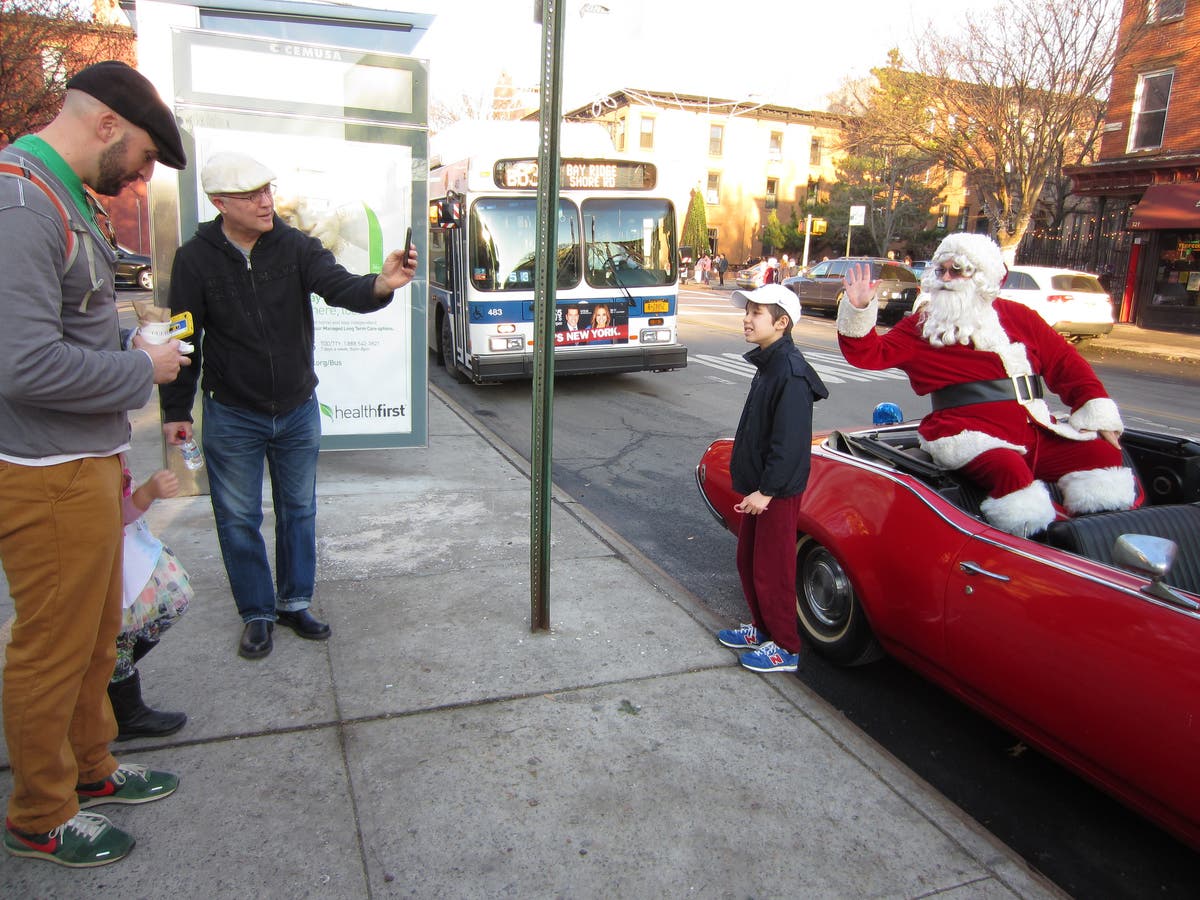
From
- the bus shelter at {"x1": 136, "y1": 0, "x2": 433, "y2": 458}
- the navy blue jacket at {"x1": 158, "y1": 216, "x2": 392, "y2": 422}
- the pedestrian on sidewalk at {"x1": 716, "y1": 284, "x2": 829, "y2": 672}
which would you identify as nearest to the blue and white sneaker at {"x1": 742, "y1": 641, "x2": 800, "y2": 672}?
the pedestrian on sidewalk at {"x1": 716, "y1": 284, "x2": 829, "y2": 672}

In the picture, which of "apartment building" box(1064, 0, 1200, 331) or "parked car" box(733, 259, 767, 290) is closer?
"apartment building" box(1064, 0, 1200, 331)

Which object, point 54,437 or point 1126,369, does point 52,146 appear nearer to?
point 54,437

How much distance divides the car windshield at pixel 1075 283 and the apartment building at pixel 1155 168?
444 centimetres

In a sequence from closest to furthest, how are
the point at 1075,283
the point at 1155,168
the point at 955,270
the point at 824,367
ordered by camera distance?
the point at 955,270 < the point at 824,367 < the point at 1075,283 < the point at 1155,168

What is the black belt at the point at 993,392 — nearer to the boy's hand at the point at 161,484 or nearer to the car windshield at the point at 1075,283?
the boy's hand at the point at 161,484

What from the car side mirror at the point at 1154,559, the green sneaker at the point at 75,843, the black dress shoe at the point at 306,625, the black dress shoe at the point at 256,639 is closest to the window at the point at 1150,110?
the car side mirror at the point at 1154,559

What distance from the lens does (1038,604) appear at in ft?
8.59

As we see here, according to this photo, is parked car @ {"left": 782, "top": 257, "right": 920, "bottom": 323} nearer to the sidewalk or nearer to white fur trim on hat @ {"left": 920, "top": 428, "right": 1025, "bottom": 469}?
white fur trim on hat @ {"left": 920, "top": 428, "right": 1025, "bottom": 469}

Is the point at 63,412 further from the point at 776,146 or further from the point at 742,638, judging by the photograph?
the point at 776,146

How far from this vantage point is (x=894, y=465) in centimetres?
367

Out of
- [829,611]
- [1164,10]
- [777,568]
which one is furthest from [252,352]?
[1164,10]

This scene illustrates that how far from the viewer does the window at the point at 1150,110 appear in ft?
69.3

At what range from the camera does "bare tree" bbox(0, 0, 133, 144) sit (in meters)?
11.9

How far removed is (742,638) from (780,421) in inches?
40.5
